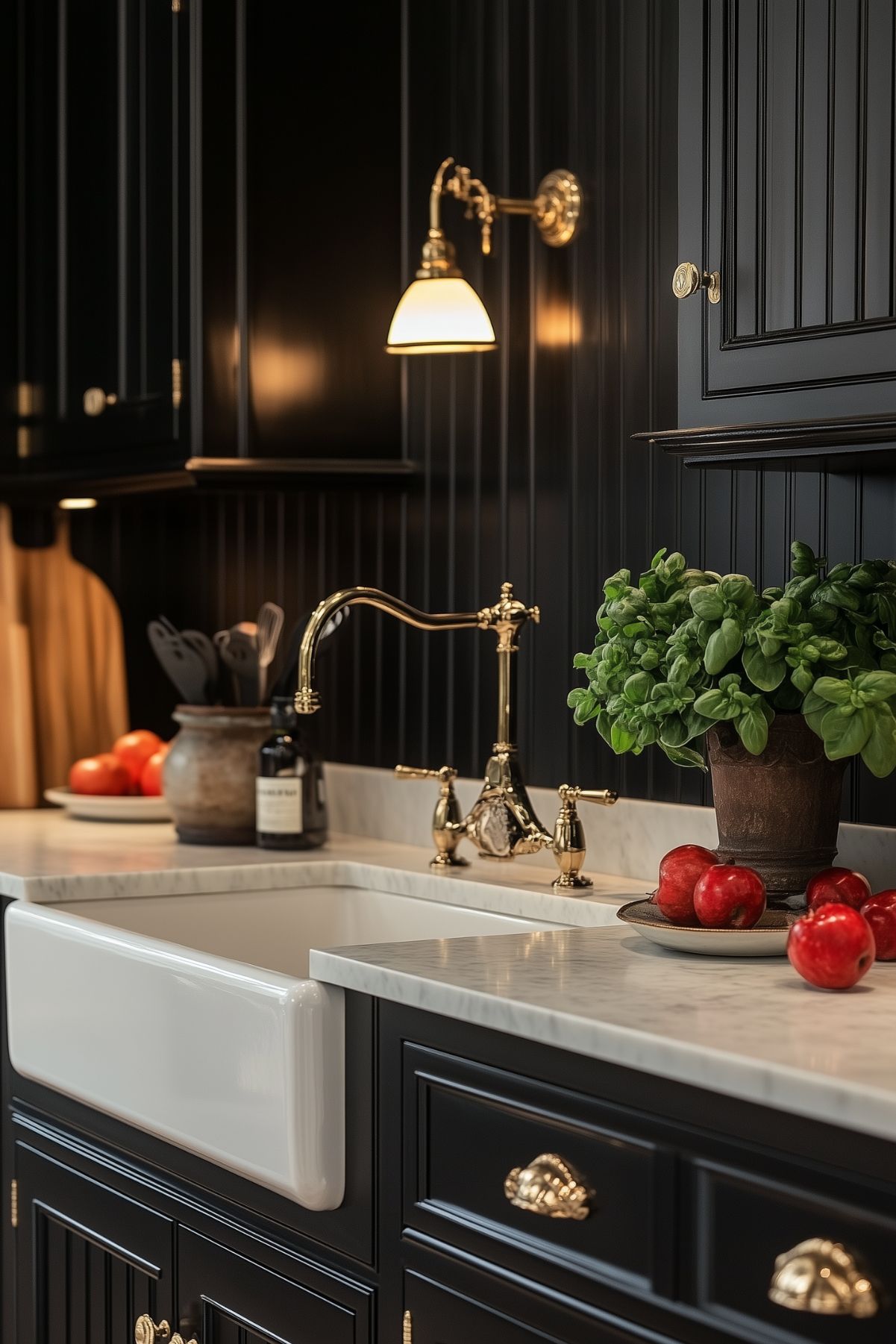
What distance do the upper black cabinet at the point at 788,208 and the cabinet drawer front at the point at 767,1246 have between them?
667 millimetres

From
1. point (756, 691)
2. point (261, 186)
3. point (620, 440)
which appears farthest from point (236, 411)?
point (756, 691)

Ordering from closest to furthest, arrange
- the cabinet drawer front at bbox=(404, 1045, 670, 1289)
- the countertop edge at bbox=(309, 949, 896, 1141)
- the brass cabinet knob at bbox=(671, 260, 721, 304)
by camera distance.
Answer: the countertop edge at bbox=(309, 949, 896, 1141) → the cabinet drawer front at bbox=(404, 1045, 670, 1289) → the brass cabinet knob at bbox=(671, 260, 721, 304)

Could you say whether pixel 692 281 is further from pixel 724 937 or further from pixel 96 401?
pixel 96 401

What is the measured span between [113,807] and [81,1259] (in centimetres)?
93

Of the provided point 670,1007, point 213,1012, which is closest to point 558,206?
point 213,1012

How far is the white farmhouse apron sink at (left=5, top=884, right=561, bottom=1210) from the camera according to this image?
1.53m

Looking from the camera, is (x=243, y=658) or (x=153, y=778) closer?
(x=243, y=658)

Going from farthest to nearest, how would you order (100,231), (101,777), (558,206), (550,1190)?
1. (101,777)
2. (100,231)
3. (558,206)
4. (550,1190)

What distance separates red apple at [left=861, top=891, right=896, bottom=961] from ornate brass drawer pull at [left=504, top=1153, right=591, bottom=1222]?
0.36 meters

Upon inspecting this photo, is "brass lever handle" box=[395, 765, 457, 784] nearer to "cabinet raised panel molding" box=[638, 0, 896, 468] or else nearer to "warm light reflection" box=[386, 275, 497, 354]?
"warm light reflection" box=[386, 275, 497, 354]

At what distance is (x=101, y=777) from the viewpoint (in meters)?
2.86

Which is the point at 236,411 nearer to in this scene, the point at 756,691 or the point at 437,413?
the point at 437,413

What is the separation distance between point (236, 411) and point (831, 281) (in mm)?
1159

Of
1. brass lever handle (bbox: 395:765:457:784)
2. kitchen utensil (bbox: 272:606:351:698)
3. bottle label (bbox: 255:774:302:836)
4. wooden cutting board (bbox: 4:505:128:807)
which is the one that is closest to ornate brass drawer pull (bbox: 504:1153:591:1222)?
brass lever handle (bbox: 395:765:457:784)
